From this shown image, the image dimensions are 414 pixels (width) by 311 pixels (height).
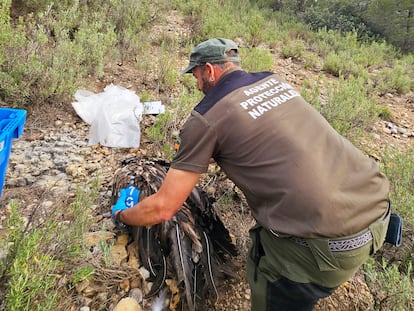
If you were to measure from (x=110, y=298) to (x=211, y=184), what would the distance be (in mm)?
1167

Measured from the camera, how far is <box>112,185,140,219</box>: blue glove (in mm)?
1955

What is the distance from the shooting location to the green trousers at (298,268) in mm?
1393

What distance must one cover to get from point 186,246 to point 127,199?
0.46 m

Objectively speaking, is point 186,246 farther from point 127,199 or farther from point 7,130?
point 7,130

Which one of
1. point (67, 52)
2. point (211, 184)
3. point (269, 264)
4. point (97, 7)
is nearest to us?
point (269, 264)

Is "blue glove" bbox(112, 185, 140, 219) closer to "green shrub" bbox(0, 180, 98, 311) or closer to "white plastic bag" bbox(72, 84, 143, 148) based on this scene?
"green shrub" bbox(0, 180, 98, 311)

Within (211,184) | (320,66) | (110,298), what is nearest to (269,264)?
(110,298)

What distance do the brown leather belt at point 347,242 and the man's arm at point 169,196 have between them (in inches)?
20.3

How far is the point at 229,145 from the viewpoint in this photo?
1.45 meters

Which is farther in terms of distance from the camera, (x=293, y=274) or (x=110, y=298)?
(x=110, y=298)

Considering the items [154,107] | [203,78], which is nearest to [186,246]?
[203,78]

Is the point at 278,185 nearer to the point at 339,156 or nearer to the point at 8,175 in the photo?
the point at 339,156

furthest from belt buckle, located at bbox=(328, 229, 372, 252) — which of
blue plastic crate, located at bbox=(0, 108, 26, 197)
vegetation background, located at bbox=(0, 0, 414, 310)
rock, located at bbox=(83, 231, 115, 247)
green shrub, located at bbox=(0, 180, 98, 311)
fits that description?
blue plastic crate, located at bbox=(0, 108, 26, 197)

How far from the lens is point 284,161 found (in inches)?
54.1
